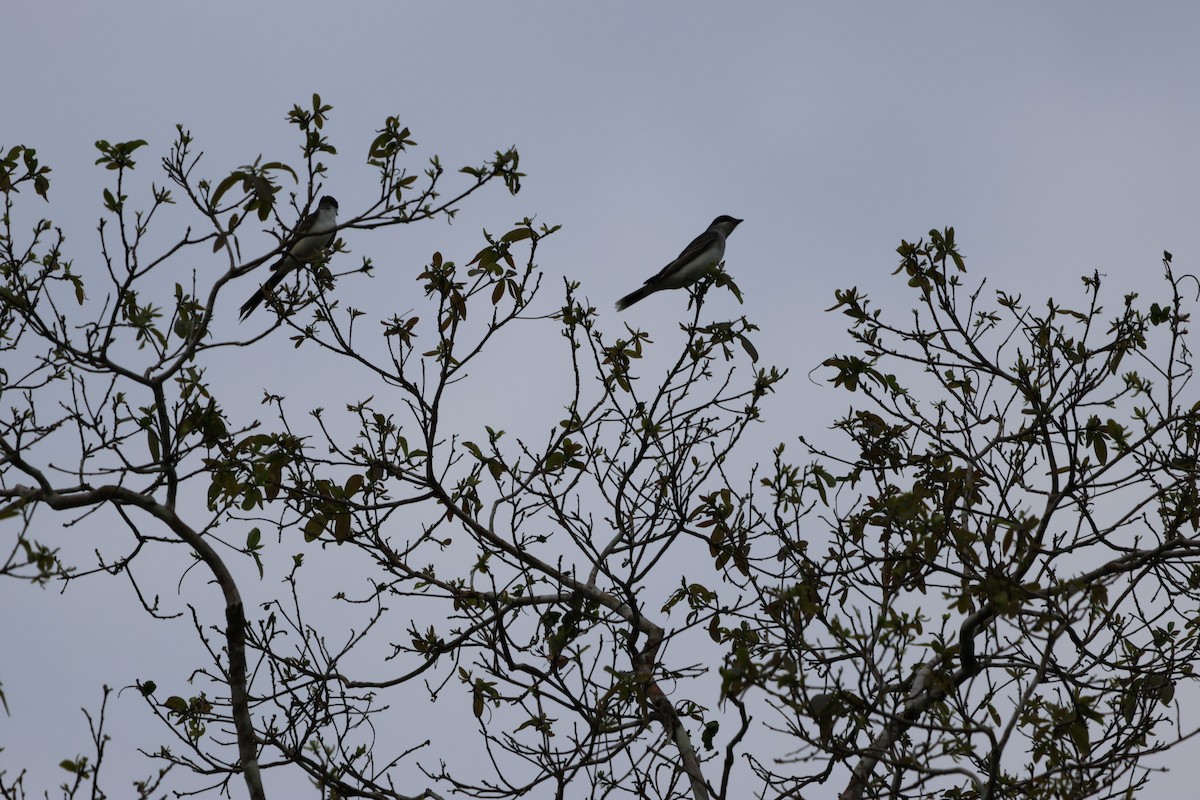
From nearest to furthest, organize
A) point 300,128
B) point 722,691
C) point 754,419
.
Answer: point 722,691 < point 300,128 < point 754,419

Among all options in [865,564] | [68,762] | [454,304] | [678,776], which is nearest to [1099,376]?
[865,564]

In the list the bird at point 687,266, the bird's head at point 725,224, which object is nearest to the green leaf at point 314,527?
the bird at point 687,266

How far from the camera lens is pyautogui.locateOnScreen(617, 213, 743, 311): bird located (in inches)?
384

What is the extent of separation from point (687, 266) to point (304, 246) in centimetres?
322

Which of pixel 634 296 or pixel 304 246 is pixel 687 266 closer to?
pixel 634 296

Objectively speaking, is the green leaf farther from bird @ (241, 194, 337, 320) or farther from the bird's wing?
the bird's wing

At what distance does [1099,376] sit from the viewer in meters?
6.52

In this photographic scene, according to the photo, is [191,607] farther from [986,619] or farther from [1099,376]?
[1099,376]

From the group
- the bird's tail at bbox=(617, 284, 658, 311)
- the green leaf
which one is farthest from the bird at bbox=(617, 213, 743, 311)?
the green leaf

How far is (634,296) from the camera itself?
10.3 m

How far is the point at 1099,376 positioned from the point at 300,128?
4.50m

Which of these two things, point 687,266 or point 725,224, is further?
point 725,224

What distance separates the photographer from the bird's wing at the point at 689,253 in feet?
32.4

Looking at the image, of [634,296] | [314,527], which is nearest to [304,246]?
[634,296]
